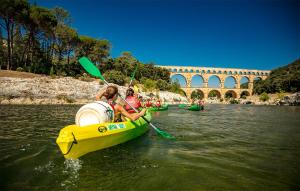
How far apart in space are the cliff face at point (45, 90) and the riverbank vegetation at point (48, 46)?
3.89 m

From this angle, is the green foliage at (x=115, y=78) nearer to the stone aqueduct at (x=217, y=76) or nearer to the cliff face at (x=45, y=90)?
the cliff face at (x=45, y=90)

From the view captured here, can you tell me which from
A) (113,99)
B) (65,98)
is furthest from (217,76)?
(113,99)

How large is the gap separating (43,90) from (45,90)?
26 cm

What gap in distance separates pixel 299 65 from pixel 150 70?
204 ft

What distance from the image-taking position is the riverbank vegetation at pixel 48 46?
30.3 meters

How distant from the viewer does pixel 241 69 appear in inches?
4023

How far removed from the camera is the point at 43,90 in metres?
27.1

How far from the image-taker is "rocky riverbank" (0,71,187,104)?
2447 centimetres

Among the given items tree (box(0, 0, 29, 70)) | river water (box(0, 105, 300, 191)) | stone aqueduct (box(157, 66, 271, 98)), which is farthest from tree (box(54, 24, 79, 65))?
stone aqueduct (box(157, 66, 271, 98))

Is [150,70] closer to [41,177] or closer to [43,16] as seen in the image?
[43,16]

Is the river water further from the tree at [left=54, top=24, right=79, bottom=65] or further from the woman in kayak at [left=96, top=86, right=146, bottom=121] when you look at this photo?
the tree at [left=54, top=24, right=79, bottom=65]

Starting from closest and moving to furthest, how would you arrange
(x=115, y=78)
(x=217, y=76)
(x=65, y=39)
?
(x=65, y=39)
(x=115, y=78)
(x=217, y=76)

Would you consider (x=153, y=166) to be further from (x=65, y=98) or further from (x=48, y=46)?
(x=48, y=46)

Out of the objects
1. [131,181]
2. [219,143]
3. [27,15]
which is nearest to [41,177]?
[131,181]
